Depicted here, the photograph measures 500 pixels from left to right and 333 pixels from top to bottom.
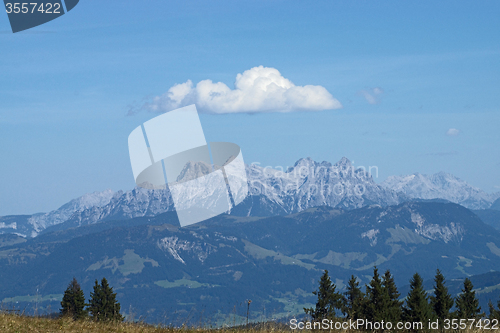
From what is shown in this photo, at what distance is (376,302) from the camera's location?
50.5m

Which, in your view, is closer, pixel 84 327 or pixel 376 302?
pixel 84 327

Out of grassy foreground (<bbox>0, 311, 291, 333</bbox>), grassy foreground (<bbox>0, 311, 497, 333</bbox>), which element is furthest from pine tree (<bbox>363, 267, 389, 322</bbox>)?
grassy foreground (<bbox>0, 311, 291, 333</bbox>)

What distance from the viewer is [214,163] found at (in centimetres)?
2133

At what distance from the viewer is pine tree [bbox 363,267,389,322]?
3922 cm

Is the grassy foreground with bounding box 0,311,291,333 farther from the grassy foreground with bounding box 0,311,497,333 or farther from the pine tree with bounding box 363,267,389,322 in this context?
the pine tree with bounding box 363,267,389,322

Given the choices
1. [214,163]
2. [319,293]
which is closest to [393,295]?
[319,293]

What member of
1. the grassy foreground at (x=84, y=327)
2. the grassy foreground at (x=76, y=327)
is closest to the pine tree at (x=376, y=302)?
the grassy foreground at (x=84, y=327)

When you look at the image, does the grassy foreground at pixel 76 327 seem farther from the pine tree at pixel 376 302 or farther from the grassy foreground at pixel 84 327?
the pine tree at pixel 376 302

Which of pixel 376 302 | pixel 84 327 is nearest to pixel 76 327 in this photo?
pixel 84 327

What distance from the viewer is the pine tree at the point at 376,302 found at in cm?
3922

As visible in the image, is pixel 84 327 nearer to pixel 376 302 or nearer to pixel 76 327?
pixel 76 327

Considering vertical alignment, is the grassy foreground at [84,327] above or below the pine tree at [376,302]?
above

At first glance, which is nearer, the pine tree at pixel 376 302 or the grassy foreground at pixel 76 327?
the grassy foreground at pixel 76 327

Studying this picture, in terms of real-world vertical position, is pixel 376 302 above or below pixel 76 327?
below
